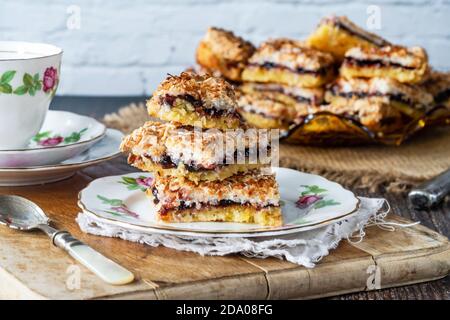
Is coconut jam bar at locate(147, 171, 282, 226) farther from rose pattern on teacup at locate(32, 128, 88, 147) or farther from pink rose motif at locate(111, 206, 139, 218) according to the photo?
rose pattern on teacup at locate(32, 128, 88, 147)

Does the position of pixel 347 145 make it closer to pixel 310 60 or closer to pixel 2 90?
pixel 310 60

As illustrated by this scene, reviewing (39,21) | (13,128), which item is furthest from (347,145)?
(39,21)

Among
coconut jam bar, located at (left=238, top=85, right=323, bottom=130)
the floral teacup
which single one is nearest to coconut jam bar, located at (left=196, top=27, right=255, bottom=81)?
coconut jam bar, located at (left=238, top=85, right=323, bottom=130)

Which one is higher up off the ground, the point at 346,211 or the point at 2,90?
the point at 2,90

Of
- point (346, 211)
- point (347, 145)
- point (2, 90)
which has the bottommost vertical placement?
point (347, 145)

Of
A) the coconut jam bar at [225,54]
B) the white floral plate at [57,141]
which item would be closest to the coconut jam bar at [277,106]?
the coconut jam bar at [225,54]
